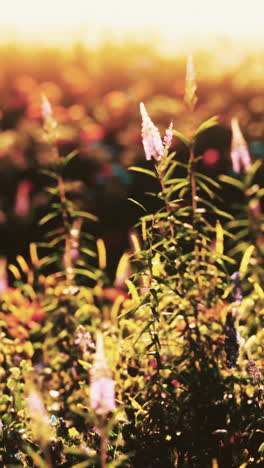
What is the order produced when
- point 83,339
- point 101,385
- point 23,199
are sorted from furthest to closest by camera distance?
point 23,199 < point 83,339 < point 101,385

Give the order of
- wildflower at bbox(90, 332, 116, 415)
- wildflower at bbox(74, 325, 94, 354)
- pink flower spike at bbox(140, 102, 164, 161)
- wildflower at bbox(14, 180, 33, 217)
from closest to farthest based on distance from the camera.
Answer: wildflower at bbox(90, 332, 116, 415) → pink flower spike at bbox(140, 102, 164, 161) → wildflower at bbox(74, 325, 94, 354) → wildflower at bbox(14, 180, 33, 217)

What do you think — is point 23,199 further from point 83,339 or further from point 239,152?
point 239,152

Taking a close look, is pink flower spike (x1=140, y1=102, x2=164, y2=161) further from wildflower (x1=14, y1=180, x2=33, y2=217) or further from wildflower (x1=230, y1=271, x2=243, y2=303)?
wildflower (x1=14, y1=180, x2=33, y2=217)

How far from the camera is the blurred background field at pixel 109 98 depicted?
4.83 meters

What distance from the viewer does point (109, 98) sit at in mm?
5805

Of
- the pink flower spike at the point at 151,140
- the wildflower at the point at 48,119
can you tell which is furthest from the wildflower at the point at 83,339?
the pink flower spike at the point at 151,140

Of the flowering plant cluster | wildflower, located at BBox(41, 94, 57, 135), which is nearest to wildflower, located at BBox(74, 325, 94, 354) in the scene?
the flowering plant cluster

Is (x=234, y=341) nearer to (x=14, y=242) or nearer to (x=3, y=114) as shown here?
(x=14, y=242)

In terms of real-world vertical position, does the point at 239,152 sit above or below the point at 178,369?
above

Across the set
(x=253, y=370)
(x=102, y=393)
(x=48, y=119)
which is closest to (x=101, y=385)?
(x=102, y=393)

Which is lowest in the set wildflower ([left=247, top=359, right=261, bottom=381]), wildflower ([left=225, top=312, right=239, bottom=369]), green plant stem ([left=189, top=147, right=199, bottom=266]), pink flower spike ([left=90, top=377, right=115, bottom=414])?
pink flower spike ([left=90, top=377, right=115, bottom=414])

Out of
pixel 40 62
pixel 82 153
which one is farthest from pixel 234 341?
pixel 40 62

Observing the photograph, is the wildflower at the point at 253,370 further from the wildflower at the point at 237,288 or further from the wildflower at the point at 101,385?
the wildflower at the point at 101,385

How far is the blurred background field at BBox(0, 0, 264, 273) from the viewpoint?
4832mm
